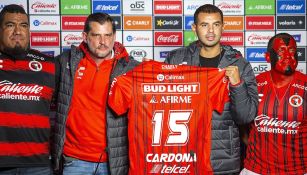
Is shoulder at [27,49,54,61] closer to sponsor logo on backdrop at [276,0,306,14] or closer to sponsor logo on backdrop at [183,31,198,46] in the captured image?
sponsor logo on backdrop at [183,31,198,46]

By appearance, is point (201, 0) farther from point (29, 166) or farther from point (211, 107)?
point (29, 166)

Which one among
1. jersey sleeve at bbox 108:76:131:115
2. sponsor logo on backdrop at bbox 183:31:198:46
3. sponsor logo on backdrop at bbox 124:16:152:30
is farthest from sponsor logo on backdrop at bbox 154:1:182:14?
jersey sleeve at bbox 108:76:131:115

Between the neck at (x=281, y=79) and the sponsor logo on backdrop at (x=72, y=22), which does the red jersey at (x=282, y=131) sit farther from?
the sponsor logo on backdrop at (x=72, y=22)

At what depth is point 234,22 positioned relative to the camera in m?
4.23

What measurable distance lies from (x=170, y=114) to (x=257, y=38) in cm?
193

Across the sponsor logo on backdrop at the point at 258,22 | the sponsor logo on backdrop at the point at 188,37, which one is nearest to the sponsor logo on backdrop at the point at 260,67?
the sponsor logo on backdrop at the point at 258,22

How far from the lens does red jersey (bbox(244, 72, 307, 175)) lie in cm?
280

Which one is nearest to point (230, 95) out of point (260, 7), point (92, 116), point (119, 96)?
point (119, 96)

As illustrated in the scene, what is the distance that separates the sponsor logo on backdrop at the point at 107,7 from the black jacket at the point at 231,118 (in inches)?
58.9

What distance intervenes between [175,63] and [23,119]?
3.54 feet

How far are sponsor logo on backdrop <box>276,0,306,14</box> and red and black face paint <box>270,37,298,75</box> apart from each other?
1.35 meters

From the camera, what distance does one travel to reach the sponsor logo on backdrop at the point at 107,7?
4129 millimetres

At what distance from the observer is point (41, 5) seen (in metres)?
4.08

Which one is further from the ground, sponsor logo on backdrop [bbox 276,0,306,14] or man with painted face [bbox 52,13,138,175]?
sponsor logo on backdrop [bbox 276,0,306,14]
